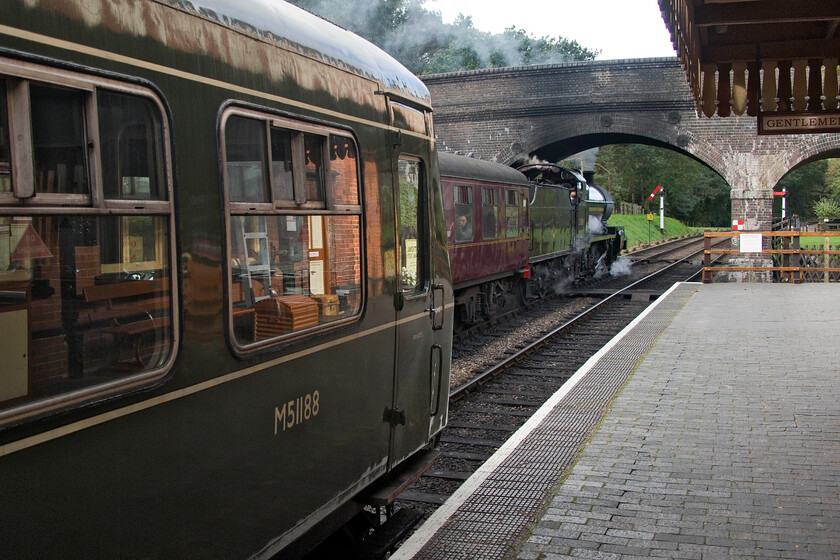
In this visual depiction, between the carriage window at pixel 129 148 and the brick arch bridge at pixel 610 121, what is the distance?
2512 cm

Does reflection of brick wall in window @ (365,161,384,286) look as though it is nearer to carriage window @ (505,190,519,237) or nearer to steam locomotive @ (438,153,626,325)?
steam locomotive @ (438,153,626,325)

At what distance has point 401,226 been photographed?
455cm

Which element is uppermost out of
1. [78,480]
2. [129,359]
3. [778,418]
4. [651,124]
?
[651,124]

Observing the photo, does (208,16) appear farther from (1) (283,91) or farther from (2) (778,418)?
(2) (778,418)

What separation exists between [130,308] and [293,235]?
3.32 feet

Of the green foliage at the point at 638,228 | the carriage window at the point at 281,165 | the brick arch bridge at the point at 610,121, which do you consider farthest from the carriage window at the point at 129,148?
the green foliage at the point at 638,228

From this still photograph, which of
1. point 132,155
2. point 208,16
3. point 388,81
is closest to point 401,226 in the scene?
point 388,81

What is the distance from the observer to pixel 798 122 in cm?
Result: 796

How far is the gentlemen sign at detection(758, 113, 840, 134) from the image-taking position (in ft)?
25.7

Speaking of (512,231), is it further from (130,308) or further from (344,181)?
(130,308)

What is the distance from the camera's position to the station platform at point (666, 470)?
4.41m

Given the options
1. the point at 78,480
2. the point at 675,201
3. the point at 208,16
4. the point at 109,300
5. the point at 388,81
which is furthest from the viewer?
Result: the point at 675,201

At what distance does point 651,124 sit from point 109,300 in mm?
Result: 26161

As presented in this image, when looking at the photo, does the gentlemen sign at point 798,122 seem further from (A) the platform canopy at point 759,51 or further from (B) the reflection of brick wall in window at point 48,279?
(B) the reflection of brick wall in window at point 48,279
